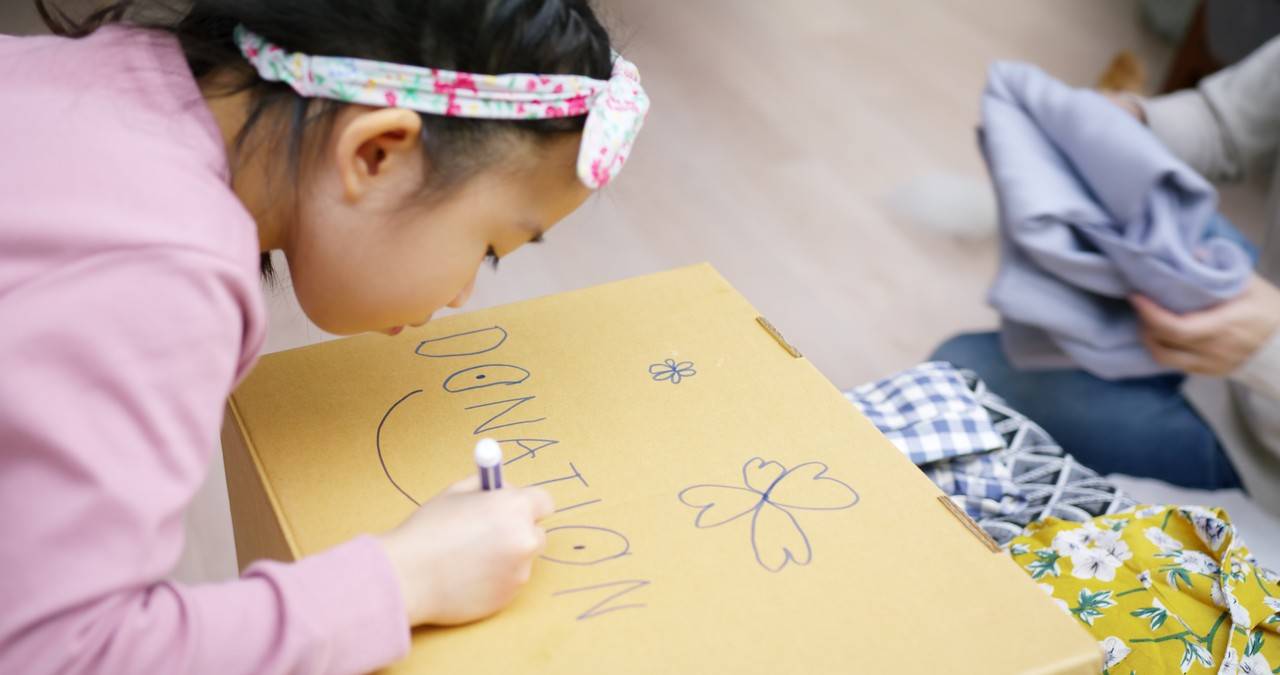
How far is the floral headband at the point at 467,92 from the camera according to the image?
1.92 ft

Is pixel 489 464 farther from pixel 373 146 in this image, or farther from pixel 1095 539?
pixel 1095 539

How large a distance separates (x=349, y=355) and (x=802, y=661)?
363 mm

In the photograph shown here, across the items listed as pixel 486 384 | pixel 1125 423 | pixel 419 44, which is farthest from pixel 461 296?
pixel 1125 423

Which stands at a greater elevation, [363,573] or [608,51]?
[608,51]

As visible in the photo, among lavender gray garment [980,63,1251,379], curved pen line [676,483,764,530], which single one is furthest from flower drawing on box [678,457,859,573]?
lavender gray garment [980,63,1251,379]

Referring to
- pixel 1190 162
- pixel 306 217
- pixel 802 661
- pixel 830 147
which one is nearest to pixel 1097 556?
pixel 802 661

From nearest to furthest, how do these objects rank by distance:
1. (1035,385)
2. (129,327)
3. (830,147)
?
1. (129,327)
2. (1035,385)
3. (830,147)

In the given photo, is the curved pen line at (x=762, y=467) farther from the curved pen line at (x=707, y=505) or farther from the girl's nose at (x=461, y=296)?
the girl's nose at (x=461, y=296)

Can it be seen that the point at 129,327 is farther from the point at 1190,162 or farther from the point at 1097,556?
the point at 1190,162

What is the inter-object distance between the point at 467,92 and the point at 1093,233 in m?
0.65

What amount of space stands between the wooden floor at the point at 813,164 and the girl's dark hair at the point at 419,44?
1.67 feet

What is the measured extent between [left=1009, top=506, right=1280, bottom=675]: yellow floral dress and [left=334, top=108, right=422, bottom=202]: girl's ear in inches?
17.5

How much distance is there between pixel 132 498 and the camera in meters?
0.47

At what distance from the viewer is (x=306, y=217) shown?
0.63 meters
